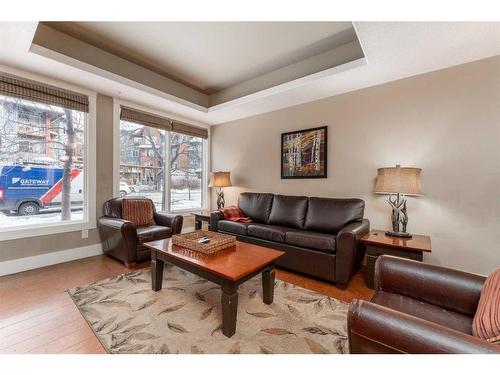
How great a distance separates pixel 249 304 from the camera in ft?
6.39

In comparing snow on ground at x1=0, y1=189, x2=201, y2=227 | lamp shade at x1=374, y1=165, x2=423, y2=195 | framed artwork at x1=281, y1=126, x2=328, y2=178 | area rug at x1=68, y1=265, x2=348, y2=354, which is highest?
framed artwork at x1=281, y1=126, x2=328, y2=178

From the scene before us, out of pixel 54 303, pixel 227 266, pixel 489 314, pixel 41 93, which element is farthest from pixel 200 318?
pixel 41 93

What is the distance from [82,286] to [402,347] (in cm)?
266

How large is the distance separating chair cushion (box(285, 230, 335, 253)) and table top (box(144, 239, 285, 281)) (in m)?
0.61

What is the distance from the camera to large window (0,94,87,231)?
253cm

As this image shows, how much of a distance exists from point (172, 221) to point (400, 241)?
9.17 ft

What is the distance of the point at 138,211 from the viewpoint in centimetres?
324

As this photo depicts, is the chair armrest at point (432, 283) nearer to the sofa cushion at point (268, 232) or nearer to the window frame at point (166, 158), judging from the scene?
the sofa cushion at point (268, 232)

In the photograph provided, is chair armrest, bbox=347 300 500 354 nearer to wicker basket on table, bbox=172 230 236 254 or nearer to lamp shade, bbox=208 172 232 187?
wicker basket on table, bbox=172 230 236 254

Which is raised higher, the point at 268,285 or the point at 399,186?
the point at 399,186

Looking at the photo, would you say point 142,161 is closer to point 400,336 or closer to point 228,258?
point 228,258

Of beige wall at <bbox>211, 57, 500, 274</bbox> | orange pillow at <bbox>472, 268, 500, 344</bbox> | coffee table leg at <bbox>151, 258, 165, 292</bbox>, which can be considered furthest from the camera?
beige wall at <bbox>211, 57, 500, 274</bbox>

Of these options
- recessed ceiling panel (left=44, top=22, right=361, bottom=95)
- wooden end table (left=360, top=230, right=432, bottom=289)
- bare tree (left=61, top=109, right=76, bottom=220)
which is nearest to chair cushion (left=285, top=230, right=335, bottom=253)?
wooden end table (left=360, top=230, right=432, bottom=289)
